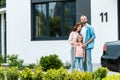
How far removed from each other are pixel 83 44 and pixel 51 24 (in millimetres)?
8187

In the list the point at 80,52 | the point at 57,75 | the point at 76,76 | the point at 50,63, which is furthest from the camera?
the point at 50,63

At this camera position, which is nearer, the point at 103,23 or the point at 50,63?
the point at 50,63

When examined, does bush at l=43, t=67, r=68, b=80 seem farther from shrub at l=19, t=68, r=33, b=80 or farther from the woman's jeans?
the woman's jeans

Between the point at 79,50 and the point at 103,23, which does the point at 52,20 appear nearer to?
the point at 103,23

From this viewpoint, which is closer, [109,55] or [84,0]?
[109,55]

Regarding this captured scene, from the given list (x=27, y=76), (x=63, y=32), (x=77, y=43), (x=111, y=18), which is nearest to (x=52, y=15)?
(x=63, y=32)

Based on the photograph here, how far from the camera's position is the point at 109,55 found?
1260cm

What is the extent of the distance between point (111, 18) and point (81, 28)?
6.36m

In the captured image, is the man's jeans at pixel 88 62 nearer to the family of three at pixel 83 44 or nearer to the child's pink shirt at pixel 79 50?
the family of three at pixel 83 44

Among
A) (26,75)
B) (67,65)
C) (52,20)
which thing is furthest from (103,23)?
(26,75)

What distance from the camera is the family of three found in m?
12.8

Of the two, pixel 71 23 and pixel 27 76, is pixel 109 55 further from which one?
pixel 71 23

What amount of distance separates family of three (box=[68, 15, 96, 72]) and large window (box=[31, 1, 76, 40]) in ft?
24.9

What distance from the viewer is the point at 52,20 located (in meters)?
21.0
